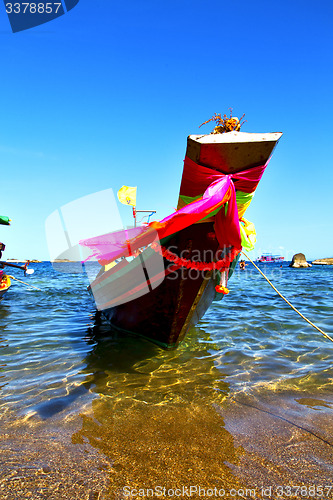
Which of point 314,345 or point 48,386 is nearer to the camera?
point 48,386

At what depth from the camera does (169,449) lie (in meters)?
2.64

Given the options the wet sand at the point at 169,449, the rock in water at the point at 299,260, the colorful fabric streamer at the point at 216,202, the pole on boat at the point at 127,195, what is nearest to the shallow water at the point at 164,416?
the wet sand at the point at 169,449

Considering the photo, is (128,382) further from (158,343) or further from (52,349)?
(52,349)

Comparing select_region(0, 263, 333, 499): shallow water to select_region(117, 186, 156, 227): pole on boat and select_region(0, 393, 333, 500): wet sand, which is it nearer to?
select_region(0, 393, 333, 500): wet sand

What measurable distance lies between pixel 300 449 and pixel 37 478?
232 centimetres

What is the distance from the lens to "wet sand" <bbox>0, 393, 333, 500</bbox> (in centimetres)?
220

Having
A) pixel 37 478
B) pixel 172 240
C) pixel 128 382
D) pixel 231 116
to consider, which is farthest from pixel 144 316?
pixel 231 116

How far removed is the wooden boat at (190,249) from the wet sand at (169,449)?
1647mm

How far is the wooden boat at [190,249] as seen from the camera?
3.22 meters

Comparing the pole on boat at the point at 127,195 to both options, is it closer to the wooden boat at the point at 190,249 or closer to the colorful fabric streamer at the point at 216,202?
the wooden boat at the point at 190,249

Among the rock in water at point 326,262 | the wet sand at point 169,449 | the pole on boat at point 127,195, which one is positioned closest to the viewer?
the wet sand at point 169,449

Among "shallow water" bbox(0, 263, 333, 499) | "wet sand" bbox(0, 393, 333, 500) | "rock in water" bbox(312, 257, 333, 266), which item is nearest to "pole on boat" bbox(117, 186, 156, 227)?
"shallow water" bbox(0, 263, 333, 499)

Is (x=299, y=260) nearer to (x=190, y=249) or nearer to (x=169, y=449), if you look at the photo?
(x=190, y=249)

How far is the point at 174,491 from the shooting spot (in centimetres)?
215
